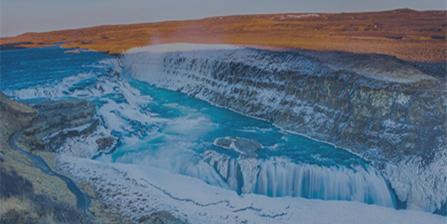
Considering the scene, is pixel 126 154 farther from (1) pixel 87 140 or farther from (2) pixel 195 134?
(2) pixel 195 134

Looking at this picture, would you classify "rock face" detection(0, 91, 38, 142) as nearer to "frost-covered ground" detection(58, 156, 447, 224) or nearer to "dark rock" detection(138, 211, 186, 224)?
"frost-covered ground" detection(58, 156, 447, 224)

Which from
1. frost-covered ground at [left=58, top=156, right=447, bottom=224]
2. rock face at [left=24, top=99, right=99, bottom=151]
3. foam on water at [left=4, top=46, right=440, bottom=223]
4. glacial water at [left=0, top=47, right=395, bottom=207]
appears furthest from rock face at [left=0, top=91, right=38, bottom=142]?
glacial water at [left=0, top=47, right=395, bottom=207]

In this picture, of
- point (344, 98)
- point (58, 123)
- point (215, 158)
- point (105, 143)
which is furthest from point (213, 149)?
point (344, 98)

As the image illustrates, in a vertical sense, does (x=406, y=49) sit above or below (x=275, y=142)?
above

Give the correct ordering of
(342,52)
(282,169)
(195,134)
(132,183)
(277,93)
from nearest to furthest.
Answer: (132,183)
(282,169)
(195,134)
(277,93)
(342,52)

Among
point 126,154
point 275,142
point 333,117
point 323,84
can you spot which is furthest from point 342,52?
point 126,154

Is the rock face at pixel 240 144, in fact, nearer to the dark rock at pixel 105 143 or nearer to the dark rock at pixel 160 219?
the dark rock at pixel 105 143

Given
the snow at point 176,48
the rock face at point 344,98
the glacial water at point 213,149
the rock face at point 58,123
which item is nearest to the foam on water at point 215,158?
the glacial water at point 213,149
